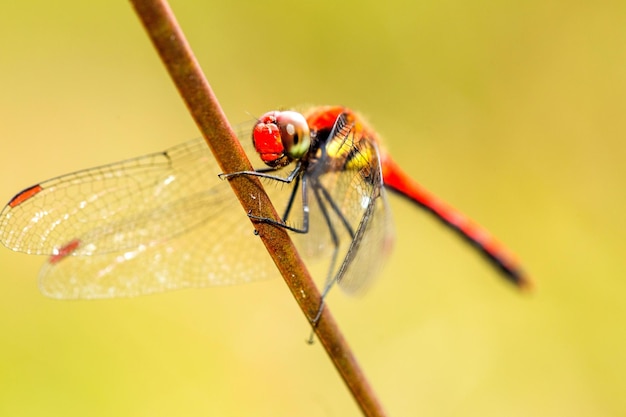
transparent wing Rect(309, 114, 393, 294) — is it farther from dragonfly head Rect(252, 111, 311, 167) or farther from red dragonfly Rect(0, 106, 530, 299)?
dragonfly head Rect(252, 111, 311, 167)

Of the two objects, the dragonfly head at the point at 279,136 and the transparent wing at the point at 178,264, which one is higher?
the dragonfly head at the point at 279,136

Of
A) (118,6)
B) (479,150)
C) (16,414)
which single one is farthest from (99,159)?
(479,150)

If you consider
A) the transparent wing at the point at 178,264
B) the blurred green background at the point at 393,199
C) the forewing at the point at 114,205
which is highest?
the forewing at the point at 114,205

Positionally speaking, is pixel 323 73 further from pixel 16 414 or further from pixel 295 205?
pixel 16 414

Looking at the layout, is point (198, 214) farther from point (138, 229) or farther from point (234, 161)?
point (234, 161)

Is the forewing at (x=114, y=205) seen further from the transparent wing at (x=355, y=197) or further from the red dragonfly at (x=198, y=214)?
the transparent wing at (x=355, y=197)

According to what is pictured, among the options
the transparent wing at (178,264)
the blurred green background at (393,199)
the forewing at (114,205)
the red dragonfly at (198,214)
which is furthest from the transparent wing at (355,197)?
the blurred green background at (393,199)

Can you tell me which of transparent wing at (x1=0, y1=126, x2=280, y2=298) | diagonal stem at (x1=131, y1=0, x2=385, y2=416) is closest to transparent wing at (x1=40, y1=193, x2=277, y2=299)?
transparent wing at (x1=0, y1=126, x2=280, y2=298)
